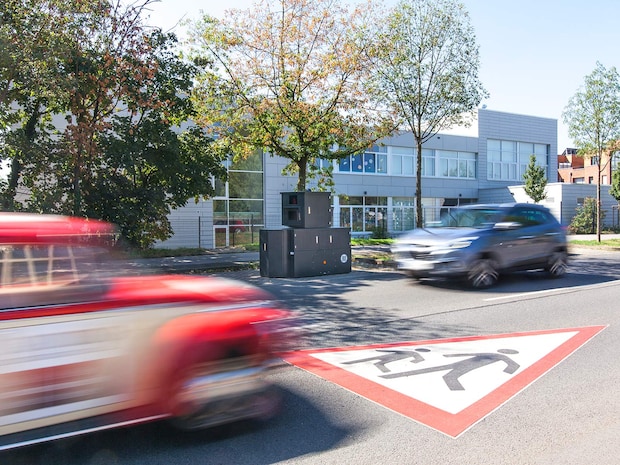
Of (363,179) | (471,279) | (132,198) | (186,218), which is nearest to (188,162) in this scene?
(132,198)

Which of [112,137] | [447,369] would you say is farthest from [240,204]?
[447,369]

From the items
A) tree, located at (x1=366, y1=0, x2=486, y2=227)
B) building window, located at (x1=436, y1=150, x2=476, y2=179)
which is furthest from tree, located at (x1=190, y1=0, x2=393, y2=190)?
building window, located at (x1=436, y1=150, x2=476, y2=179)

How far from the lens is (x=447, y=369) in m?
5.33

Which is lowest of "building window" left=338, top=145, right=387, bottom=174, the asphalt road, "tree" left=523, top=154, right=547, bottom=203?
the asphalt road

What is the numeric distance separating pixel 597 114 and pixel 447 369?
74.5ft

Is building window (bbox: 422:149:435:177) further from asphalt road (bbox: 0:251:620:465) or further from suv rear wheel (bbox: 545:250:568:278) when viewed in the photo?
asphalt road (bbox: 0:251:620:465)

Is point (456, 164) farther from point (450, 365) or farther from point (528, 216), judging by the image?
point (450, 365)

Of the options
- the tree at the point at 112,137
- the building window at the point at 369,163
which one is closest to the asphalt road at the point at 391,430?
the tree at the point at 112,137

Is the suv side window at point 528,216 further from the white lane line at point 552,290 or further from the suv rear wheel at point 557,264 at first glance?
the white lane line at point 552,290

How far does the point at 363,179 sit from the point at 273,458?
3391 centimetres

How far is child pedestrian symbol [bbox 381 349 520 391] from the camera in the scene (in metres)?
5.01

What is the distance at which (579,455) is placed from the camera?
3.47 m

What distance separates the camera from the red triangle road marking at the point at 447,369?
4349 mm

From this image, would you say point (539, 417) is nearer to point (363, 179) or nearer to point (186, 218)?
point (186, 218)
